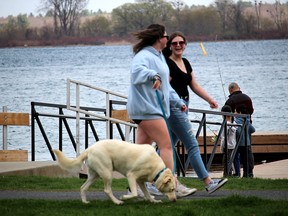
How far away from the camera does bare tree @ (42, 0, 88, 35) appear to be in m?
141

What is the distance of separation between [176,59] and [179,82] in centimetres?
26

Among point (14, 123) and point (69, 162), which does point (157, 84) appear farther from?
point (14, 123)

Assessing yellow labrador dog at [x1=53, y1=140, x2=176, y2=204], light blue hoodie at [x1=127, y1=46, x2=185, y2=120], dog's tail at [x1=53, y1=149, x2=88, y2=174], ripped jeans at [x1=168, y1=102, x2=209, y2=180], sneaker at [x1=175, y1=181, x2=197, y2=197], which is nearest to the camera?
yellow labrador dog at [x1=53, y1=140, x2=176, y2=204]

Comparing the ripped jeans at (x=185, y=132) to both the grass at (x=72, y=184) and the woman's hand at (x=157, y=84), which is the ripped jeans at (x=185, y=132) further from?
the grass at (x=72, y=184)

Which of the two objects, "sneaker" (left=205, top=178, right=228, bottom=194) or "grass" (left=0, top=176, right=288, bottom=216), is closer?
"grass" (left=0, top=176, right=288, bottom=216)

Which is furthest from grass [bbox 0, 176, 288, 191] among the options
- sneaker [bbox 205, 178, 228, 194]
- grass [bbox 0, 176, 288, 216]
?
grass [bbox 0, 176, 288, 216]

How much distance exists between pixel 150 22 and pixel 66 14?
1751cm

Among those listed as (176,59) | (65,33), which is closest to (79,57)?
(65,33)

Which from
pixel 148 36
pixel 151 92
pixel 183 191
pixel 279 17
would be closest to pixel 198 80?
pixel 183 191

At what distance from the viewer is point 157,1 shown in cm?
13850

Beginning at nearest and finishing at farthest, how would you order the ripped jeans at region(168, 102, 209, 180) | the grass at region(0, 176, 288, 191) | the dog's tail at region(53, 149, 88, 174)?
the dog's tail at region(53, 149, 88, 174) < the ripped jeans at region(168, 102, 209, 180) < the grass at region(0, 176, 288, 191)

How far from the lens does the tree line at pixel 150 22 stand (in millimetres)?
133125

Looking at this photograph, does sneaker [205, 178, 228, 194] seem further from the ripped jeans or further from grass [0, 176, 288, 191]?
grass [0, 176, 288, 191]

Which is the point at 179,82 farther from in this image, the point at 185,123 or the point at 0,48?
the point at 0,48
